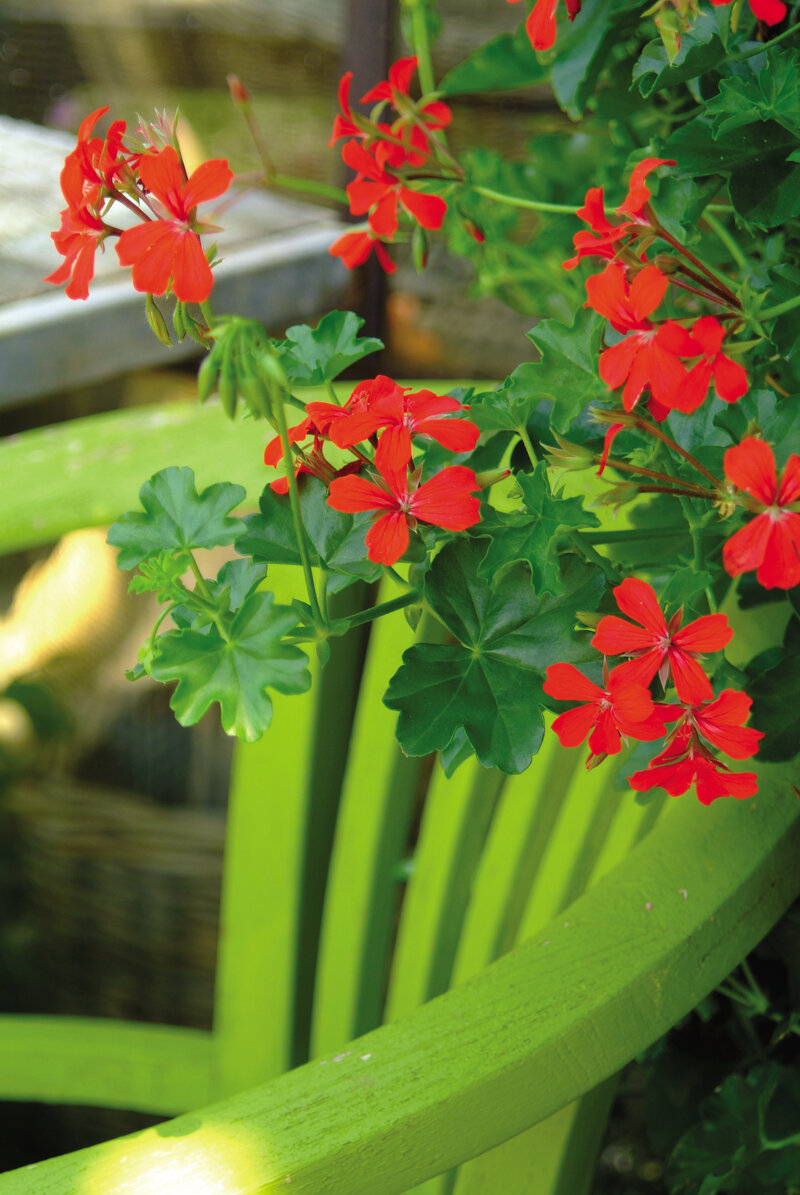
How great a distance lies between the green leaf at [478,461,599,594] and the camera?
46 centimetres

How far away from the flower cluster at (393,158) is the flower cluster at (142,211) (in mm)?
137

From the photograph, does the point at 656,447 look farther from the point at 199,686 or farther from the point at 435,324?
the point at 435,324

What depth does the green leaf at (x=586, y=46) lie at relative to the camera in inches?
24.9

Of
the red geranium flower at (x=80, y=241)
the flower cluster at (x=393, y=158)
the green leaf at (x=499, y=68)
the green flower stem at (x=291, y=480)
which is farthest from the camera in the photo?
the green leaf at (x=499, y=68)

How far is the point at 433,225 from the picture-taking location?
0.63 meters

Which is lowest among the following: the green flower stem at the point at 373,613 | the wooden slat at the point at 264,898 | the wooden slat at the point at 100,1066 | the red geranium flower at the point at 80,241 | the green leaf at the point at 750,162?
the wooden slat at the point at 100,1066

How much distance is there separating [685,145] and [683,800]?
357 millimetres

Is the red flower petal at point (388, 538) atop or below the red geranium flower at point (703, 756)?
atop

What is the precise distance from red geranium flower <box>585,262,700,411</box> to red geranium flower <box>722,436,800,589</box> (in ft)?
0.16

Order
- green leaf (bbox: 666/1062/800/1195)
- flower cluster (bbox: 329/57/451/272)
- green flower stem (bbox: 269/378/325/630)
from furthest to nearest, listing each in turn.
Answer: green leaf (bbox: 666/1062/800/1195)
flower cluster (bbox: 329/57/451/272)
green flower stem (bbox: 269/378/325/630)

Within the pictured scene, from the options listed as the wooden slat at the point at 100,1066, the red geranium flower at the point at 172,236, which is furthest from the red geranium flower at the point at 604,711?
the wooden slat at the point at 100,1066

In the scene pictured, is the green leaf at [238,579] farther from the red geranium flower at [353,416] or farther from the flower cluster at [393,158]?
the flower cluster at [393,158]

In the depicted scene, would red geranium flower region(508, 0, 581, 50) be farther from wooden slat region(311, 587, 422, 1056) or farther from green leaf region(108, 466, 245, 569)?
wooden slat region(311, 587, 422, 1056)

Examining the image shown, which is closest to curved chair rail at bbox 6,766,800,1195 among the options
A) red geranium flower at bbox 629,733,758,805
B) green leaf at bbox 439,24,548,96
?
red geranium flower at bbox 629,733,758,805
